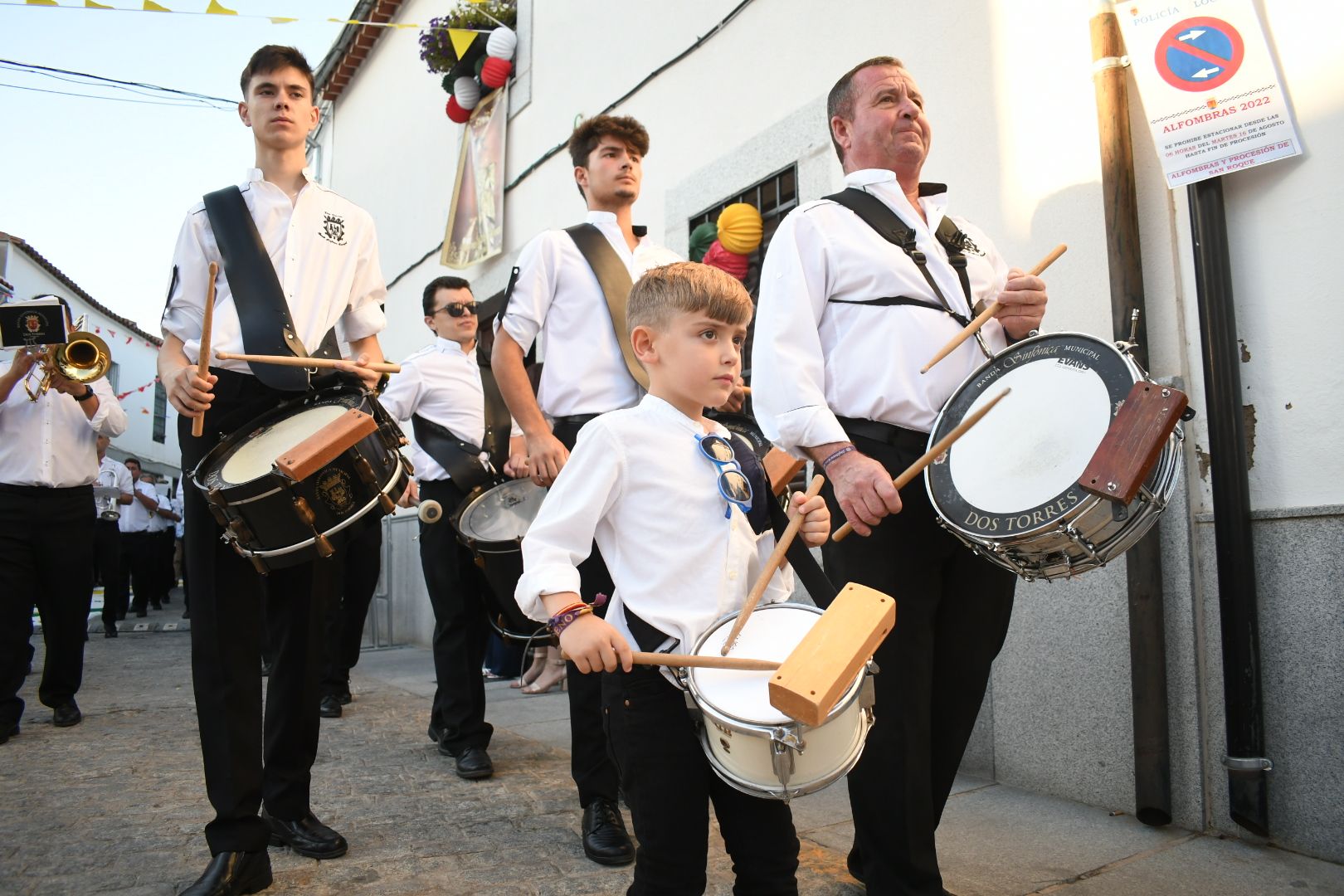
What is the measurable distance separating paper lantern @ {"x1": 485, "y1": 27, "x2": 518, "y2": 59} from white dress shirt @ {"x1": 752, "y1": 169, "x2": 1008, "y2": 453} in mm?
6799

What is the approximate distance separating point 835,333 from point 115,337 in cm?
3941

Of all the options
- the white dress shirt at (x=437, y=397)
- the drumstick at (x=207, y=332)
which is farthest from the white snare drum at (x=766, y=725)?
the white dress shirt at (x=437, y=397)

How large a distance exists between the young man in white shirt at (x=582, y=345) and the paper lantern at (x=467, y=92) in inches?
238

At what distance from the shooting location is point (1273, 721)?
116 inches

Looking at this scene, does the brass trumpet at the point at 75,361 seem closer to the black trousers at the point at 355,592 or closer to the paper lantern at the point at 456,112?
the black trousers at the point at 355,592

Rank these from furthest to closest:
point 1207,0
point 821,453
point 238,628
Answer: point 1207,0 → point 238,628 → point 821,453

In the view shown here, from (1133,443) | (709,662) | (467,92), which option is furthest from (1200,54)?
(467,92)

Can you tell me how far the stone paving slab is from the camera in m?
2.68

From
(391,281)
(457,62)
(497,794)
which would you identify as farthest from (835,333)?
(391,281)

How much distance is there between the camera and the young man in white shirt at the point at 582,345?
308 centimetres

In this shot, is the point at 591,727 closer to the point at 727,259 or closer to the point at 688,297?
the point at 688,297

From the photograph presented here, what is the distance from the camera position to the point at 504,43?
8562 mm

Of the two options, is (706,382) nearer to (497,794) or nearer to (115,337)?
(497,794)

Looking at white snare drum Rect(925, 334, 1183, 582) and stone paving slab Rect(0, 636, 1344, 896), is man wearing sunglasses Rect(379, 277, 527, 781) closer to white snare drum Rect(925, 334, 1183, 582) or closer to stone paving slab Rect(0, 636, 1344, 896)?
stone paving slab Rect(0, 636, 1344, 896)
